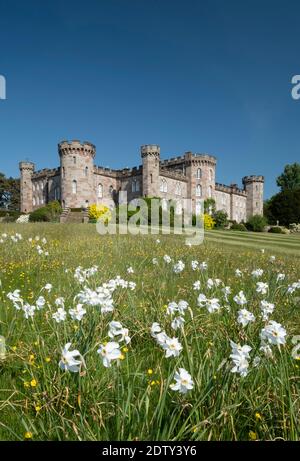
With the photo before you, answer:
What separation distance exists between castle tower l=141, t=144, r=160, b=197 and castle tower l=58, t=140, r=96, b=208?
921 centimetres

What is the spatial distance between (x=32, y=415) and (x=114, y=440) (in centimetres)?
68

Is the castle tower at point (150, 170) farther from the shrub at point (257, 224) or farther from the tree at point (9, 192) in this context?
the tree at point (9, 192)

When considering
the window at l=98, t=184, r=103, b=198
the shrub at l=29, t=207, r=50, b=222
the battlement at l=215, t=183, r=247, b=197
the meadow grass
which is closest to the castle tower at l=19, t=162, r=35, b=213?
the window at l=98, t=184, r=103, b=198

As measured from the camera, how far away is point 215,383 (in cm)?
199

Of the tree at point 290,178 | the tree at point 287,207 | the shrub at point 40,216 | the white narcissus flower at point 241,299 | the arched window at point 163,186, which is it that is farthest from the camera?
the tree at point 290,178

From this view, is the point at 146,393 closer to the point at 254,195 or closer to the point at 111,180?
the point at 111,180

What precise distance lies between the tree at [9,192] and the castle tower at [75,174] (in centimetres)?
3287

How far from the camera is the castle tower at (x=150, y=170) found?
5331 cm

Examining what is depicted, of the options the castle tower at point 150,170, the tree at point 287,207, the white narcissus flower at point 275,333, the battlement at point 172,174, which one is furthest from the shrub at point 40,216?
the tree at point 287,207

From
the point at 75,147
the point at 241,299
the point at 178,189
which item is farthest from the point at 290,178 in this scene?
the point at 241,299

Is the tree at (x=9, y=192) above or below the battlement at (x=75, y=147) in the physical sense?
below
